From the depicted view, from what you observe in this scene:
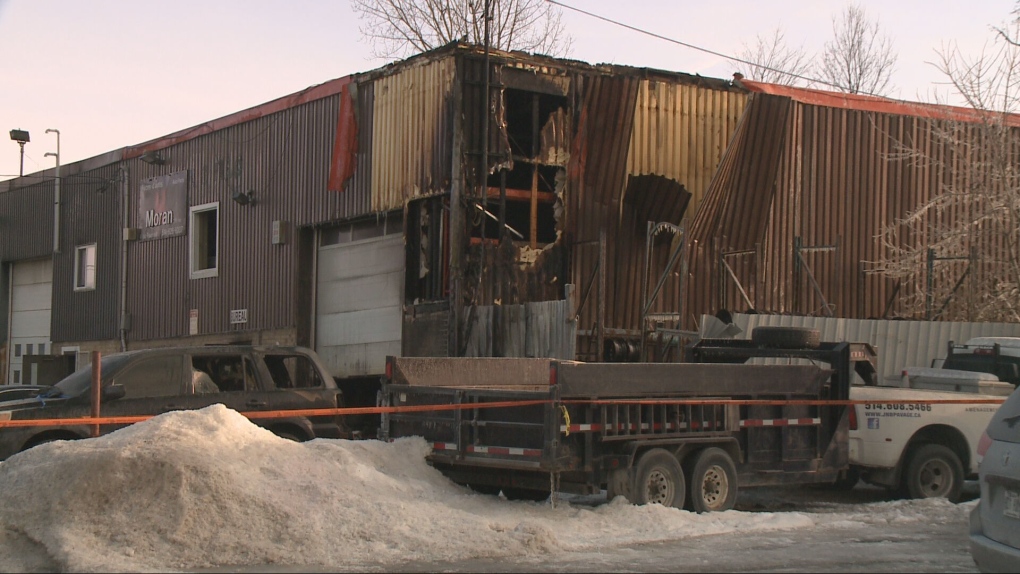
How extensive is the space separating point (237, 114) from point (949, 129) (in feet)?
50.8

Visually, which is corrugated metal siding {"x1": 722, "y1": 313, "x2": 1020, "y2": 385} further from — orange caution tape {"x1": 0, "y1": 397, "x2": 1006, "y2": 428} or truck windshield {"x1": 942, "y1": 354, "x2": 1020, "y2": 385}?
orange caution tape {"x1": 0, "y1": 397, "x2": 1006, "y2": 428}

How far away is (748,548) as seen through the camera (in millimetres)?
8906

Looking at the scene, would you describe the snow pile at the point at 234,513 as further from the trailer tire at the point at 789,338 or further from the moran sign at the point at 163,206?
the moran sign at the point at 163,206

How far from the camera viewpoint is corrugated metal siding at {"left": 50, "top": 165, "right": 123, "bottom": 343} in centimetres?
2927

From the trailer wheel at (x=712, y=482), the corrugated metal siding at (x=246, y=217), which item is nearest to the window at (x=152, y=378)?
the trailer wheel at (x=712, y=482)

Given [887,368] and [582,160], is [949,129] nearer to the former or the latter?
[887,368]

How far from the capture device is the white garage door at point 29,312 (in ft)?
107

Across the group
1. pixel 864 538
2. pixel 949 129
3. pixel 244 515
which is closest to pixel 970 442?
pixel 864 538

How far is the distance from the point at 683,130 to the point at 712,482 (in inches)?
453

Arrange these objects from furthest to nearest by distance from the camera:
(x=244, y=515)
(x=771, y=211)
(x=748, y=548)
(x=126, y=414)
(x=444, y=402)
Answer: (x=771, y=211) → (x=126, y=414) → (x=444, y=402) → (x=748, y=548) → (x=244, y=515)

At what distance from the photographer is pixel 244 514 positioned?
26.9 feet

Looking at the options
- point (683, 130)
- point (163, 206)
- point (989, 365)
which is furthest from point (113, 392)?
point (163, 206)

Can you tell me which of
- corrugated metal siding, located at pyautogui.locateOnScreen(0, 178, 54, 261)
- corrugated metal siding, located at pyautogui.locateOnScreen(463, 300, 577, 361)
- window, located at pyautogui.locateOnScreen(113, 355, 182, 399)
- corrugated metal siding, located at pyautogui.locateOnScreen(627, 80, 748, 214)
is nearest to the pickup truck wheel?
corrugated metal siding, located at pyautogui.locateOnScreen(463, 300, 577, 361)

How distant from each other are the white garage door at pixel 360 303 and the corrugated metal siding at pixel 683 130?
4.88 meters
